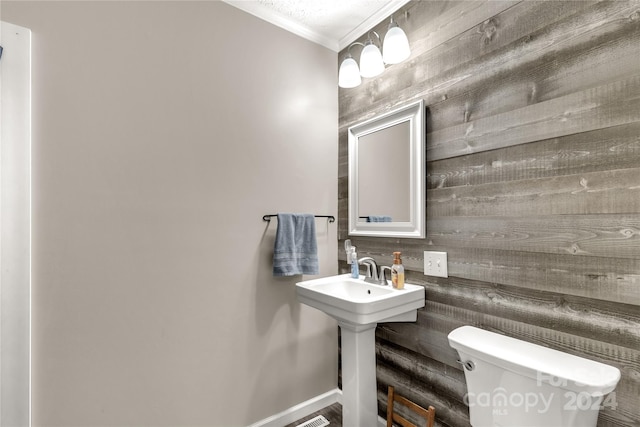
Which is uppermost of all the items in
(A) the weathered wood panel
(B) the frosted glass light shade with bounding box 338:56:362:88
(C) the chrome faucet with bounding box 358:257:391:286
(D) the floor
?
(B) the frosted glass light shade with bounding box 338:56:362:88

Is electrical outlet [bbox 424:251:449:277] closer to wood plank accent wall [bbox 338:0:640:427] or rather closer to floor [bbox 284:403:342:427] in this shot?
wood plank accent wall [bbox 338:0:640:427]

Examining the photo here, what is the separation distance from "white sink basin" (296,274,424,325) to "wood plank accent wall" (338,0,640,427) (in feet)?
0.37

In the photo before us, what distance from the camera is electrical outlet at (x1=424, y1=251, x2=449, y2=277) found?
145cm

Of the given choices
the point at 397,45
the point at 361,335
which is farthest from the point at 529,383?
the point at 397,45

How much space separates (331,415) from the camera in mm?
1915

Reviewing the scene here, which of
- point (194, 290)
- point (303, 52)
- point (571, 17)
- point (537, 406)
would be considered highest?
point (303, 52)

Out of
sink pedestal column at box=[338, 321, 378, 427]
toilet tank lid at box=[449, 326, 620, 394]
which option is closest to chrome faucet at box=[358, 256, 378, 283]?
sink pedestal column at box=[338, 321, 378, 427]

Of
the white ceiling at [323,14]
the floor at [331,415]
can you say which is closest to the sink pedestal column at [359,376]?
the floor at [331,415]

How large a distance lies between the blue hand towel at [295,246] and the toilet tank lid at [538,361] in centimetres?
91

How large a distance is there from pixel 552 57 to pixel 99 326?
6.97 feet

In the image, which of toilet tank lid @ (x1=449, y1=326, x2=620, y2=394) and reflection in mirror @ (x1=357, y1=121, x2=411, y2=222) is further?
reflection in mirror @ (x1=357, y1=121, x2=411, y2=222)

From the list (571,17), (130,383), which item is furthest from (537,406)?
(130,383)

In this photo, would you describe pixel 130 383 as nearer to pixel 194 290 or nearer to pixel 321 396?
pixel 194 290

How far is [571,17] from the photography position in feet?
3.52
